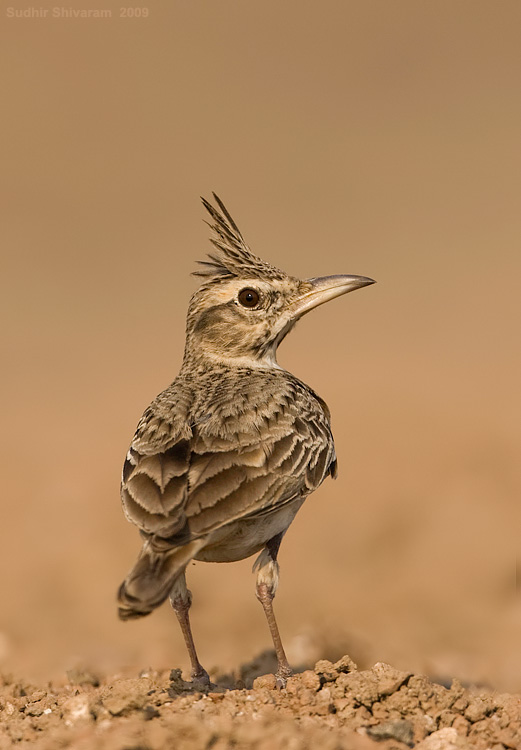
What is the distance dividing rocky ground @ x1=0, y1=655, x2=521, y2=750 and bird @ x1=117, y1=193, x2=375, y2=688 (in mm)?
434

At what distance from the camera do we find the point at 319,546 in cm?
1041

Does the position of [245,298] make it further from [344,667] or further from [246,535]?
[344,667]

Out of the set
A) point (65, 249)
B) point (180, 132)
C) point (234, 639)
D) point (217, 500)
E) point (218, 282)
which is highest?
point (180, 132)

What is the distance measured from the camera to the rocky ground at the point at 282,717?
186 inches

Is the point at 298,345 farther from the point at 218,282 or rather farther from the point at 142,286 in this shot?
the point at 218,282

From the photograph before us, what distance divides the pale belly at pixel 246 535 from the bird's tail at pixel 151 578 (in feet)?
1.40

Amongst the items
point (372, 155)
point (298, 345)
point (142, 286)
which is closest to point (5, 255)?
point (142, 286)

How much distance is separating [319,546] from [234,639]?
1.94 metres

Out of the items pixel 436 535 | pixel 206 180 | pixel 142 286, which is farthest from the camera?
pixel 206 180

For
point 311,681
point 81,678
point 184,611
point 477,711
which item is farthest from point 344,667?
point 81,678

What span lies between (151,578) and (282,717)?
94cm

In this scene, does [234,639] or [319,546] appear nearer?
[234,639]

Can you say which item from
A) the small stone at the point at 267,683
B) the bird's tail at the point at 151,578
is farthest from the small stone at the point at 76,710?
the small stone at the point at 267,683

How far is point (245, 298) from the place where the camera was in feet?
23.4
